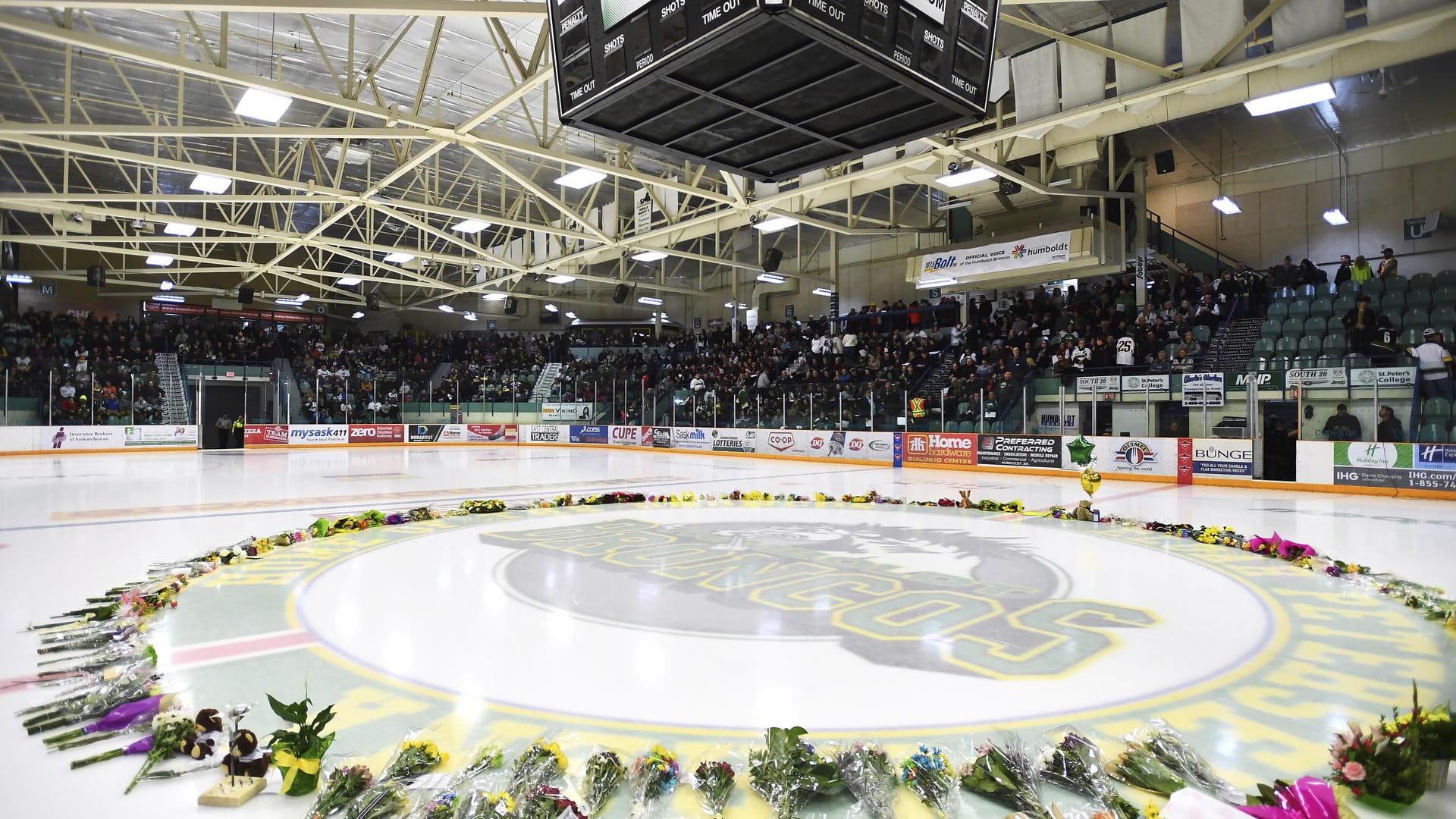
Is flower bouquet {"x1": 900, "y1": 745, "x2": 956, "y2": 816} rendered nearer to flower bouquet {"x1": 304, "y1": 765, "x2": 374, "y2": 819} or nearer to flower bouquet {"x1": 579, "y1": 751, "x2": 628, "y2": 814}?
flower bouquet {"x1": 579, "y1": 751, "x2": 628, "y2": 814}

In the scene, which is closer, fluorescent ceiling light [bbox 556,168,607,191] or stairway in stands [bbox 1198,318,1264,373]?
fluorescent ceiling light [bbox 556,168,607,191]

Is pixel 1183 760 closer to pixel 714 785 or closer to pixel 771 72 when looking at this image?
pixel 714 785

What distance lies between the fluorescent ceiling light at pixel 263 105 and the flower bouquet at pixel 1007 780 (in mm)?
13637

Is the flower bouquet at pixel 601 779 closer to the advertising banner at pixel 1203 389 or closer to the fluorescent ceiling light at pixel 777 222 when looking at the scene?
the advertising banner at pixel 1203 389

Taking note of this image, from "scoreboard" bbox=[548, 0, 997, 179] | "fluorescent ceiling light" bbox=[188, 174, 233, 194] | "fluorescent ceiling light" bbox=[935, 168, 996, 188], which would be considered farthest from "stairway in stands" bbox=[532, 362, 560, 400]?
"scoreboard" bbox=[548, 0, 997, 179]

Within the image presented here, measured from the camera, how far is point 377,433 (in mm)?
33031

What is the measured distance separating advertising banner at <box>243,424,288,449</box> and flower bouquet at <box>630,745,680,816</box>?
108ft

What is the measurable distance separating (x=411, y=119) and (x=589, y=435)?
1997 cm

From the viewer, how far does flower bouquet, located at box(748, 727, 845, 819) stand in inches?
115

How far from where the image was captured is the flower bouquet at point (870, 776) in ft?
9.52

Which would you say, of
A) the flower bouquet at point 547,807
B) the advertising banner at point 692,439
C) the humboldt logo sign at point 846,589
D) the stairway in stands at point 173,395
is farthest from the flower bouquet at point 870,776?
the stairway in stands at point 173,395

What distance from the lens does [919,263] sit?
24.5m

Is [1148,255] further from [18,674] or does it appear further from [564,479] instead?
[18,674]

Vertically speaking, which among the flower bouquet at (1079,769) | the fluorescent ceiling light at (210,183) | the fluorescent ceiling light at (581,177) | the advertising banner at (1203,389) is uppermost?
the fluorescent ceiling light at (210,183)
